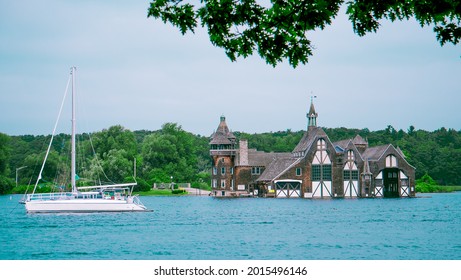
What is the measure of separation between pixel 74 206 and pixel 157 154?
4346 cm

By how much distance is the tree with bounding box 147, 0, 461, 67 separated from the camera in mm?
7188

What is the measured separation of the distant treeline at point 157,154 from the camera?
220 feet

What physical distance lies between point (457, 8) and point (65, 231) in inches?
1106

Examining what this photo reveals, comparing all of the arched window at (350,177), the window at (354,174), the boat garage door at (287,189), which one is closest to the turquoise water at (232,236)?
the boat garage door at (287,189)

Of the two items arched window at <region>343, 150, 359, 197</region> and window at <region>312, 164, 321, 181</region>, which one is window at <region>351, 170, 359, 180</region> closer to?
arched window at <region>343, 150, 359, 197</region>

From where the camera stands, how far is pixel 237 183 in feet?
257

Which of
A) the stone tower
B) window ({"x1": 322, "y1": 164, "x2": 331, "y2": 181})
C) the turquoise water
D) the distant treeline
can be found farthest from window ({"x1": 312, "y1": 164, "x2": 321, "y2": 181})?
the turquoise water

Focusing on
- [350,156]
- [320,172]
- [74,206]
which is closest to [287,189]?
[320,172]

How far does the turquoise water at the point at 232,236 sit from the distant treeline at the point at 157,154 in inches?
1014

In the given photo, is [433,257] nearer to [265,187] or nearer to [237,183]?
[265,187]

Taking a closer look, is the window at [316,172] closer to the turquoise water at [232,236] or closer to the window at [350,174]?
the window at [350,174]

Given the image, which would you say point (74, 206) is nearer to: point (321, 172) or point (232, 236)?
point (232, 236)

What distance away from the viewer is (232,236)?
2892 cm
